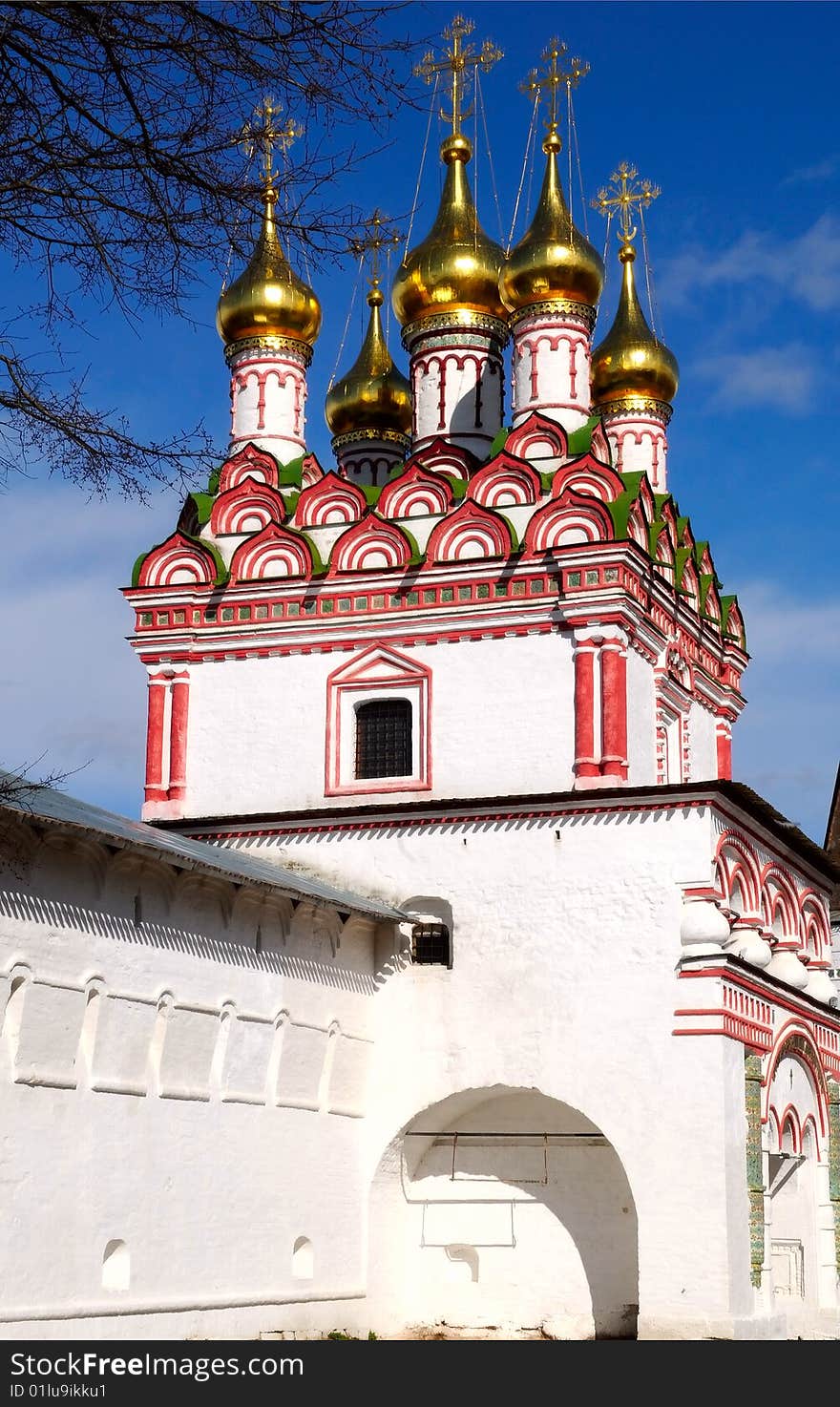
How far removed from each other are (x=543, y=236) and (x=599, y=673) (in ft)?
11.8

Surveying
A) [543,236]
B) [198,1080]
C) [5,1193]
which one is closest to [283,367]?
[543,236]

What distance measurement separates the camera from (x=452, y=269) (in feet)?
43.9

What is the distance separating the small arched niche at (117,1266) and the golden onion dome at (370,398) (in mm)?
7934

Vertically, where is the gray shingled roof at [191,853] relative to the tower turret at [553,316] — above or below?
below

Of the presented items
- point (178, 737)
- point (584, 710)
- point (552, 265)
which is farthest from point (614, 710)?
point (552, 265)

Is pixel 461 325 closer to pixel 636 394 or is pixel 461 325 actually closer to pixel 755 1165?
pixel 636 394

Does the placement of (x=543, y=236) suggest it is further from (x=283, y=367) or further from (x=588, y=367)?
(x=283, y=367)

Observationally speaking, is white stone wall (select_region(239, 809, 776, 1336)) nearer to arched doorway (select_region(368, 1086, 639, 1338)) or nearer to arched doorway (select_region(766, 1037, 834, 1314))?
arched doorway (select_region(368, 1086, 639, 1338))

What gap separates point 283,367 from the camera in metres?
13.6

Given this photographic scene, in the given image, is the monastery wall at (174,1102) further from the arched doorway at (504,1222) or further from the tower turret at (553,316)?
the tower turret at (553,316)

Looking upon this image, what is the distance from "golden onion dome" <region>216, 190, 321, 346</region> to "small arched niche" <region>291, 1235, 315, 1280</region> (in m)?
6.69

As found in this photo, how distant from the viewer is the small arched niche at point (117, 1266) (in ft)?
27.5

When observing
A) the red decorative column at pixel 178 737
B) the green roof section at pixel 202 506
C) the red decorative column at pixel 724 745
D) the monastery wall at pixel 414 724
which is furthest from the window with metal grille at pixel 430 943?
the red decorative column at pixel 724 745

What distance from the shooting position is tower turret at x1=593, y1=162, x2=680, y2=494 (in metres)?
14.5
